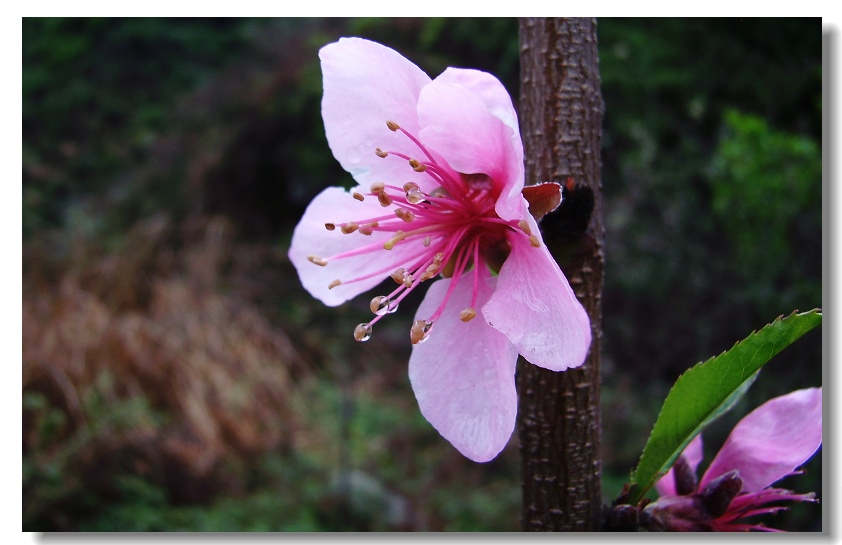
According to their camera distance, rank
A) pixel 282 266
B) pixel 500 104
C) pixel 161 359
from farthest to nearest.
Answer: pixel 282 266 < pixel 161 359 < pixel 500 104

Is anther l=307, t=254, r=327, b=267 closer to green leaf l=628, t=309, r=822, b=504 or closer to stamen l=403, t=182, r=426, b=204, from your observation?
stamen l=403, t=182, r=426, b=204

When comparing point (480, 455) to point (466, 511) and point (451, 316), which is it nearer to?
point (451, 316)

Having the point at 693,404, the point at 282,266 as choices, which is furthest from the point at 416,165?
the point at 282,266

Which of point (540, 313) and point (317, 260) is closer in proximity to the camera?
point (540, 313)

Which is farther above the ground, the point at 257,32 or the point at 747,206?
the point at 257,32

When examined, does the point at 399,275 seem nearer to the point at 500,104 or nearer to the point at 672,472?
the point at 500,104

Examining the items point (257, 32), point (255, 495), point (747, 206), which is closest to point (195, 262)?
point (257, 32)

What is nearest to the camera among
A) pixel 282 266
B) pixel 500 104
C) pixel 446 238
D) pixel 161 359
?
pixel 500 104
